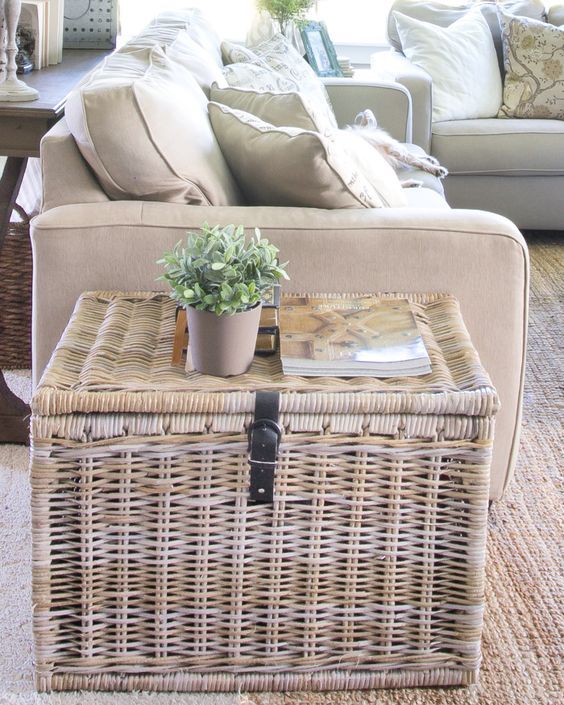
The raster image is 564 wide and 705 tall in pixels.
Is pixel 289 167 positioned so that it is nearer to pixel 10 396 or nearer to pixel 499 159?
pixel 10 396

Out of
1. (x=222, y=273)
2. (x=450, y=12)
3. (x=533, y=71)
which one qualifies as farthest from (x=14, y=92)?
(x=450, y=12)

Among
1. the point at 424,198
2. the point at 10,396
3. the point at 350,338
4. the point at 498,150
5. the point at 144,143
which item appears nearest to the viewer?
the point at 350,338

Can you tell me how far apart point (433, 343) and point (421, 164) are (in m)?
1.46

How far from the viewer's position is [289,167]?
5.49 feet

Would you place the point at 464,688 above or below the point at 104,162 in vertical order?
below

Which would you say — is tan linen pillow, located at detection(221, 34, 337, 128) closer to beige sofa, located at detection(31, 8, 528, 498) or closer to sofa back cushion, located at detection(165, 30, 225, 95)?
sofa back cushion, located at detection(165, 30, 225, 95)

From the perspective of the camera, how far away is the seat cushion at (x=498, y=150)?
352 centimetres

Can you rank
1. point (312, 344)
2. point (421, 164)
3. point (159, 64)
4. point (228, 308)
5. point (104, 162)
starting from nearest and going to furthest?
point (228, 308) < point (312, 344) < point (104, 162) < point (159, 64) < point (421, 164)

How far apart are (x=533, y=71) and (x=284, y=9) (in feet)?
3.41

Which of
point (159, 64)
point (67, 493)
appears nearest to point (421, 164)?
point (159, 64)

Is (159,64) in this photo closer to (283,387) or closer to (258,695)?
(283,387)

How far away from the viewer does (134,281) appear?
5.47ft

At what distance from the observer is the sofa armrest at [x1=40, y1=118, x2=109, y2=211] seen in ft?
5.63

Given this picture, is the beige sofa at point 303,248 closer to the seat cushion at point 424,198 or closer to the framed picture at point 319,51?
the seat cushion at point 424,198
